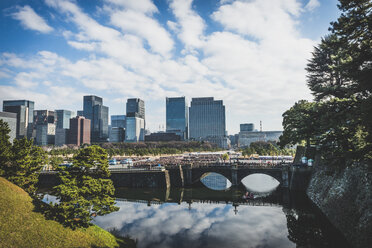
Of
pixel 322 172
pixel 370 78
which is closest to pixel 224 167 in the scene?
pixel 322 172

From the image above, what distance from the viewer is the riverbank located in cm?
2408

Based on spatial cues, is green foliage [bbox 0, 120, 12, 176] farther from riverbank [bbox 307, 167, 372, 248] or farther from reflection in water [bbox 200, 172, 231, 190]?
reflection in water [bbox 200, 172, 231, 190]

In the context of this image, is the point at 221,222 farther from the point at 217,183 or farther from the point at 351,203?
the point at 217,183

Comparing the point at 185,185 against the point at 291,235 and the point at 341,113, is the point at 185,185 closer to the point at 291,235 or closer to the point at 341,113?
the point at 291,235

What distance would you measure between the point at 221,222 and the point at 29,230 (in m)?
27.6

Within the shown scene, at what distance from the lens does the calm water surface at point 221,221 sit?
31.0m

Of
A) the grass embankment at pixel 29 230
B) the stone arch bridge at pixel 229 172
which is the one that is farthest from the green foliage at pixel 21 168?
the stone arch bridge at pixel 229 172

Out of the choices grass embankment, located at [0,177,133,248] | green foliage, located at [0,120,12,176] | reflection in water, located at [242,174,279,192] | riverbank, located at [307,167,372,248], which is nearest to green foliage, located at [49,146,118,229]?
grass embankment, located at [0,177,133,248]

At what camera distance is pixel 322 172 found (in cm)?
4538

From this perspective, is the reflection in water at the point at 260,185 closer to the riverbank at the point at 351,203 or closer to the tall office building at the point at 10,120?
the riverbank at the point at 351,203

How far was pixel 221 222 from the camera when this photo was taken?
38.7 m

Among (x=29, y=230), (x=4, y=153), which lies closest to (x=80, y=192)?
(x=29, y=230)

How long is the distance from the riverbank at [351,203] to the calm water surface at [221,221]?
6.11ft

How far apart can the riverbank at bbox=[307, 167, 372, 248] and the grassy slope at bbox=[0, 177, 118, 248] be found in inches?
1073
